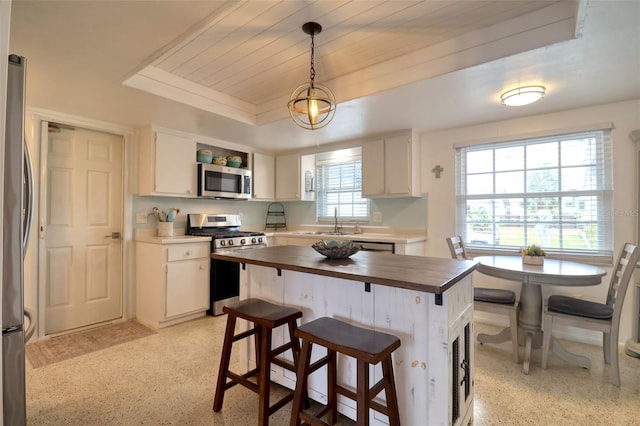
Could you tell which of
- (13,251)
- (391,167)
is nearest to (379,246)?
(391,167)

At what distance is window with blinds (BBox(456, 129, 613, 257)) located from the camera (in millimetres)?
2840

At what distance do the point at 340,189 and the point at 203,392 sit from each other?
3221mm

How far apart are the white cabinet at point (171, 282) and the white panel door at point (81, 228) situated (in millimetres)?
305

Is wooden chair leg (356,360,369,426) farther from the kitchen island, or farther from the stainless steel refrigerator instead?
the stainless steel refrigerator

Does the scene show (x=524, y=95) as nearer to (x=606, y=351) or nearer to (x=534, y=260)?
(x=534, y=260)

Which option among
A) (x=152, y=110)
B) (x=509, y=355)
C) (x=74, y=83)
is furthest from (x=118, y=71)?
(x=509, y=355)

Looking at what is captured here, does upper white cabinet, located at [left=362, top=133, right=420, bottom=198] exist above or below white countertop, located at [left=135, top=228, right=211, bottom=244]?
above

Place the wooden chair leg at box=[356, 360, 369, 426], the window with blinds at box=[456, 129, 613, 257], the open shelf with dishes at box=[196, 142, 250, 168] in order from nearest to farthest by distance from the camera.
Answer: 1. the wooden chair leg at box=[356, 360, 369, 426]
2. the window with blinds at box=[456, 129, 613, 257]
3. the open shelf with dishes at box=[196, 142, 250, 168]

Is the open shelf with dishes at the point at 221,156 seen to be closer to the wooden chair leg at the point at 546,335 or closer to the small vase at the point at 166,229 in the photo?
the small vase at the point at 166,229

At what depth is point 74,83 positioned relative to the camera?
2379 mm

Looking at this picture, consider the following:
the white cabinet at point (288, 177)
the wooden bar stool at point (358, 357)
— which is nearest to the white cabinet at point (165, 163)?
the white cabinet at point (288, 177)

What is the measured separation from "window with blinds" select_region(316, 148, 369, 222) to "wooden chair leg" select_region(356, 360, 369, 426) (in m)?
3.14

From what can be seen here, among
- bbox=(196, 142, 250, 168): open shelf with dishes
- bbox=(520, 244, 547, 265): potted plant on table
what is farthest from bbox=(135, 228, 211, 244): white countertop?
bbox=(520, 244, 547, 265): potted plant on table

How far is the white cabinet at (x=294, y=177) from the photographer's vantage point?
4.66 metres
